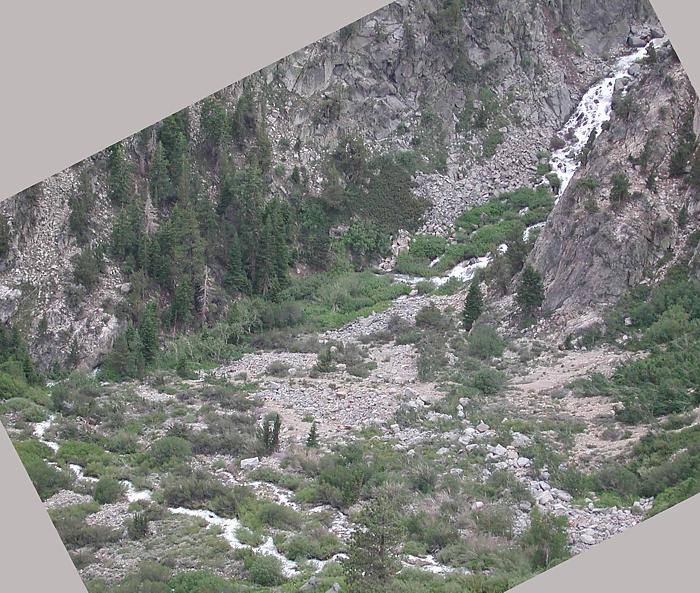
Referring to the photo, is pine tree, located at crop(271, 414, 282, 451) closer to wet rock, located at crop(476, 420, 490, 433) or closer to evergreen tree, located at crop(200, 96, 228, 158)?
wet rock, located at crop(476, 420, 490, 433)

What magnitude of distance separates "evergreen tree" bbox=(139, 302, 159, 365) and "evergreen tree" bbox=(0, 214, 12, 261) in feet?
19.1

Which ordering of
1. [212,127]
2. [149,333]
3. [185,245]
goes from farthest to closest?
[212,127]
[185,245]
[149,333]

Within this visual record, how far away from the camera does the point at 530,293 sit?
42.7 metres

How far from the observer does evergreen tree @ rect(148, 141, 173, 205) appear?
48.3 metres

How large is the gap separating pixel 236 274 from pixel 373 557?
78.6ft

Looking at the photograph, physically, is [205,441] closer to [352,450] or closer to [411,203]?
[352,450]

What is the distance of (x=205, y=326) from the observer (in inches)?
1809

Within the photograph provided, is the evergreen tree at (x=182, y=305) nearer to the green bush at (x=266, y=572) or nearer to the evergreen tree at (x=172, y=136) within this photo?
the evergreen tree at (x=172, y=136)

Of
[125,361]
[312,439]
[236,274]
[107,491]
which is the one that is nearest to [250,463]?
[312,439]

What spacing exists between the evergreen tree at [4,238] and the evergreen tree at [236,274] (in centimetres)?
915

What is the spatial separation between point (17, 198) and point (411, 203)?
20.7 metres

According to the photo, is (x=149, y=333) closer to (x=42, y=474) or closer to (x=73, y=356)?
(x=73, y=356)

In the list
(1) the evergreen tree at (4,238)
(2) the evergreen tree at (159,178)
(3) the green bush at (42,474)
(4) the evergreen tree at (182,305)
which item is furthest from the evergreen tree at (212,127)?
(3) the green bush at (42,474)

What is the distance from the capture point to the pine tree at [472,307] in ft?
145
